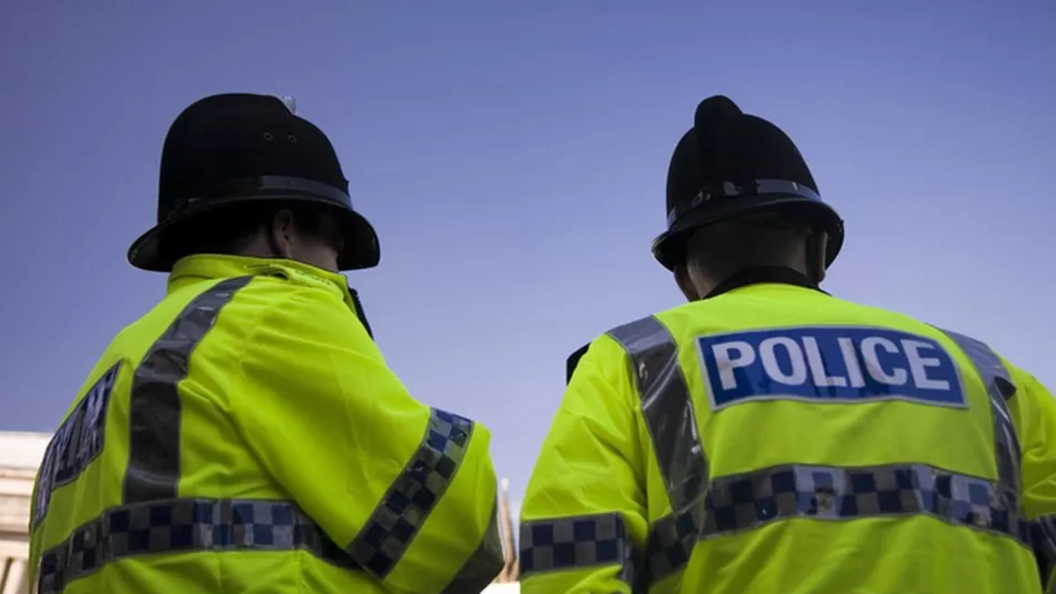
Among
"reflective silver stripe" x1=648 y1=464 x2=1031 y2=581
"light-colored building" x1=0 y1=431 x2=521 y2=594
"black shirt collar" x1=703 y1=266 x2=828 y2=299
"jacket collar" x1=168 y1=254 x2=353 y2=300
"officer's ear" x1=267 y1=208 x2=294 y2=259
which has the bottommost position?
"light-colored building" x1=0 y1=431 x2=521 y2=594

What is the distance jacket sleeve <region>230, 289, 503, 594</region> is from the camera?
180cm

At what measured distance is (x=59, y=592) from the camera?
1935 millimetres

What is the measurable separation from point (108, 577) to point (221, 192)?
37.4 inches

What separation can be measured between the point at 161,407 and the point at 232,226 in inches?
23.9

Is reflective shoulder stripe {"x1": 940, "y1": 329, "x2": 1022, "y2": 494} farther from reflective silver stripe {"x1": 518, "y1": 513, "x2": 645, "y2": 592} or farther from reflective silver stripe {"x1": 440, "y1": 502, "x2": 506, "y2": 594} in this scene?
reflective silver stripe {"x1": 440, "y1": 502, "x2": 506, "y2": 594}

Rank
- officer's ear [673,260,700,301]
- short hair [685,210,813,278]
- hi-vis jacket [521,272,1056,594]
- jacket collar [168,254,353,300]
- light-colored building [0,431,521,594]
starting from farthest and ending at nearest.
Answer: light-colored building [0,431,521,594], officer's ear [673,260,700,301], short hair [685,210,813,278], jacket collar [168,254,353,300], hi-vis jacket [521,272,1056,594]

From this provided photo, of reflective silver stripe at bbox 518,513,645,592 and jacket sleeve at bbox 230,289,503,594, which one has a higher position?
jacket sleeve at bbox 230,289,503,594

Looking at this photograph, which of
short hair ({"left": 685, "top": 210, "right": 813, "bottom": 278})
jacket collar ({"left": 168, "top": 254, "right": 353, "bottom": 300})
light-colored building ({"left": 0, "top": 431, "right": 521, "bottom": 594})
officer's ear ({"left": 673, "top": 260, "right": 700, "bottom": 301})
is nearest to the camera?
jacket collar ({"left": 168, "top": 254, "right": 353, "bottom": 300})

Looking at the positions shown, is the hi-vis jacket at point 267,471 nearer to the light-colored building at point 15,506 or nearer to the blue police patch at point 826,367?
the blue police patch at point 826,367

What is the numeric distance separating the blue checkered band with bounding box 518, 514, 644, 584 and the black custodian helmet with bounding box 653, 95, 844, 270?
2.89ft

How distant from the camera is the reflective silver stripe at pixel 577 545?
A: 1729mm

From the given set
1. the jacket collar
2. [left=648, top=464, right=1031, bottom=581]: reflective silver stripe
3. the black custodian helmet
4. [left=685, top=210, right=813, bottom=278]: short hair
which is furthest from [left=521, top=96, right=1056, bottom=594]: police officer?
the jacket collar

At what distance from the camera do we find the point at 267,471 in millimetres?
1814

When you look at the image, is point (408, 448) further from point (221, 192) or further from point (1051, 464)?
point (1051, 464)
